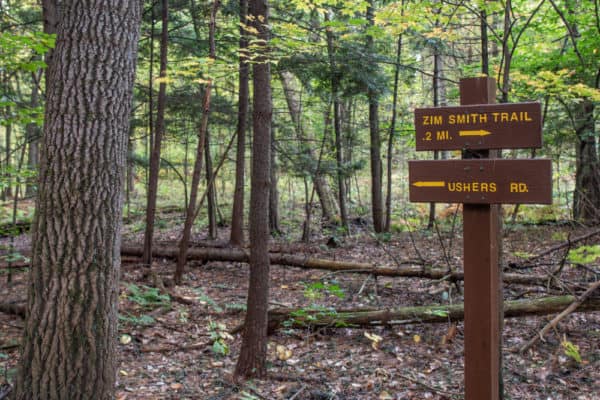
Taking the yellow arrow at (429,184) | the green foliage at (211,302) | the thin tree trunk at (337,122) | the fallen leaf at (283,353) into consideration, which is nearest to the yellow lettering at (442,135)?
the yellow arrow at (429,184)

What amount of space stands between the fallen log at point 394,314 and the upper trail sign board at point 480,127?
3.08 meters

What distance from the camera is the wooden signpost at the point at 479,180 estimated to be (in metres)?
3.07

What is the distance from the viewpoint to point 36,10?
12438 mm

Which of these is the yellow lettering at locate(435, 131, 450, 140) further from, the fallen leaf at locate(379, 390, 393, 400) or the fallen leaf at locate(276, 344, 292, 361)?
the fallen leaf at locate(276, 344, 292, 361)

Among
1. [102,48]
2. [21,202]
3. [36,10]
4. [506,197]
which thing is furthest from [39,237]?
[21,202]

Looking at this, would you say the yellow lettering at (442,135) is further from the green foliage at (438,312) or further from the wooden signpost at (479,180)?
the green foliage at (438,312)

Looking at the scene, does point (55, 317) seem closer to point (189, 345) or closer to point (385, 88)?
point (189, 345)

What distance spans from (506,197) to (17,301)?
6.77 meters

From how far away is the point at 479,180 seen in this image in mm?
3152

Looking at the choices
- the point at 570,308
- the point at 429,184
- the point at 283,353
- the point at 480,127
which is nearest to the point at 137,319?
the point at 283,353

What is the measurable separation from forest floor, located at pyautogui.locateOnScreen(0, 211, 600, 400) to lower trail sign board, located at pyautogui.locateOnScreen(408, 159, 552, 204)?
6.53 feet

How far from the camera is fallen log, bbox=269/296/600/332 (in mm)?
5578

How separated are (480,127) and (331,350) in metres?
3.70

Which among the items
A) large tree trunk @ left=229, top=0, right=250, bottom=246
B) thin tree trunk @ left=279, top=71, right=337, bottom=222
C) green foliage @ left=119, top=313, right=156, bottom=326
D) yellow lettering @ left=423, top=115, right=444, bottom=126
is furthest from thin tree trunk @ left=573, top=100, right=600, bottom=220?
green foliage @ left=119, top=313, right=156, bottom=326
